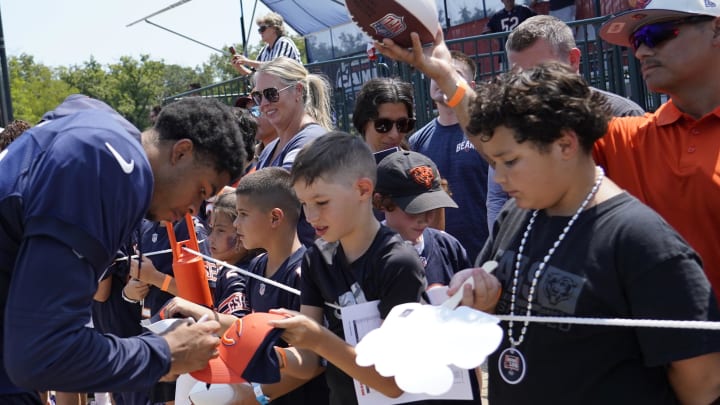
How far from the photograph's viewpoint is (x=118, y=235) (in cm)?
256

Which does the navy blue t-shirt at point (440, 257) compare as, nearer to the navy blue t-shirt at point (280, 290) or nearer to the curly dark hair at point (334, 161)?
the curly dark hair at point (334, 161)

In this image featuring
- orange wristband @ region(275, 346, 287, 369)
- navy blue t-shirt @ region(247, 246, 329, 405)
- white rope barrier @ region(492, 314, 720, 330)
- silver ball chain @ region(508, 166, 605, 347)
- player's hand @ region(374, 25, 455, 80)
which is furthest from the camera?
navy blue t-shirt @ region(247, 246, 329, 405)

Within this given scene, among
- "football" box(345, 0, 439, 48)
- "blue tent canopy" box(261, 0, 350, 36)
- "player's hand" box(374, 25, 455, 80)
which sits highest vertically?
"blue tent canopy" box(261, 0, 350, 36)

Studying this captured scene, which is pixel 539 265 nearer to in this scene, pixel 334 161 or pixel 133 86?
pixel 334 161

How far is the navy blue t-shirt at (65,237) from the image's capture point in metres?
2.39

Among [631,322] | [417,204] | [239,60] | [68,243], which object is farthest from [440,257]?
[239,60]

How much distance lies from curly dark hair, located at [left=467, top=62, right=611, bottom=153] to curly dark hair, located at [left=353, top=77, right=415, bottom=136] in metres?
2.67

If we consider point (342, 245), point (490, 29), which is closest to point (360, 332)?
point (342, 245)

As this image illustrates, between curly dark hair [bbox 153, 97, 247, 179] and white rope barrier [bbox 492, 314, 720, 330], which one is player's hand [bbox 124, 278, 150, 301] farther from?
white rope barrier [bbox 492, 314, 720, 330]

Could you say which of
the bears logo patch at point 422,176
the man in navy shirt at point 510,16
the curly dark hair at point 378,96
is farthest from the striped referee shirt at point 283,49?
the bears logo patch at point 422,176

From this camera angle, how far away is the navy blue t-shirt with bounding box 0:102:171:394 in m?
2.39

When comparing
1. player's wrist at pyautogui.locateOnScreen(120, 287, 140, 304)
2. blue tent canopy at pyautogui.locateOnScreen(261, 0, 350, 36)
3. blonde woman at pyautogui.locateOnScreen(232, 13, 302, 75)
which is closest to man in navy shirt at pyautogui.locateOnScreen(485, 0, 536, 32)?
blonde woman at pyautogui.locateOnScreen(232, 13, 302, 75)

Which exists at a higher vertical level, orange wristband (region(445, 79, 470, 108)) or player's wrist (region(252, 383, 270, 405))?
orange wristband (region(445, 79, 470, 108))

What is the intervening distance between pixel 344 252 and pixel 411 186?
0.75 metres
